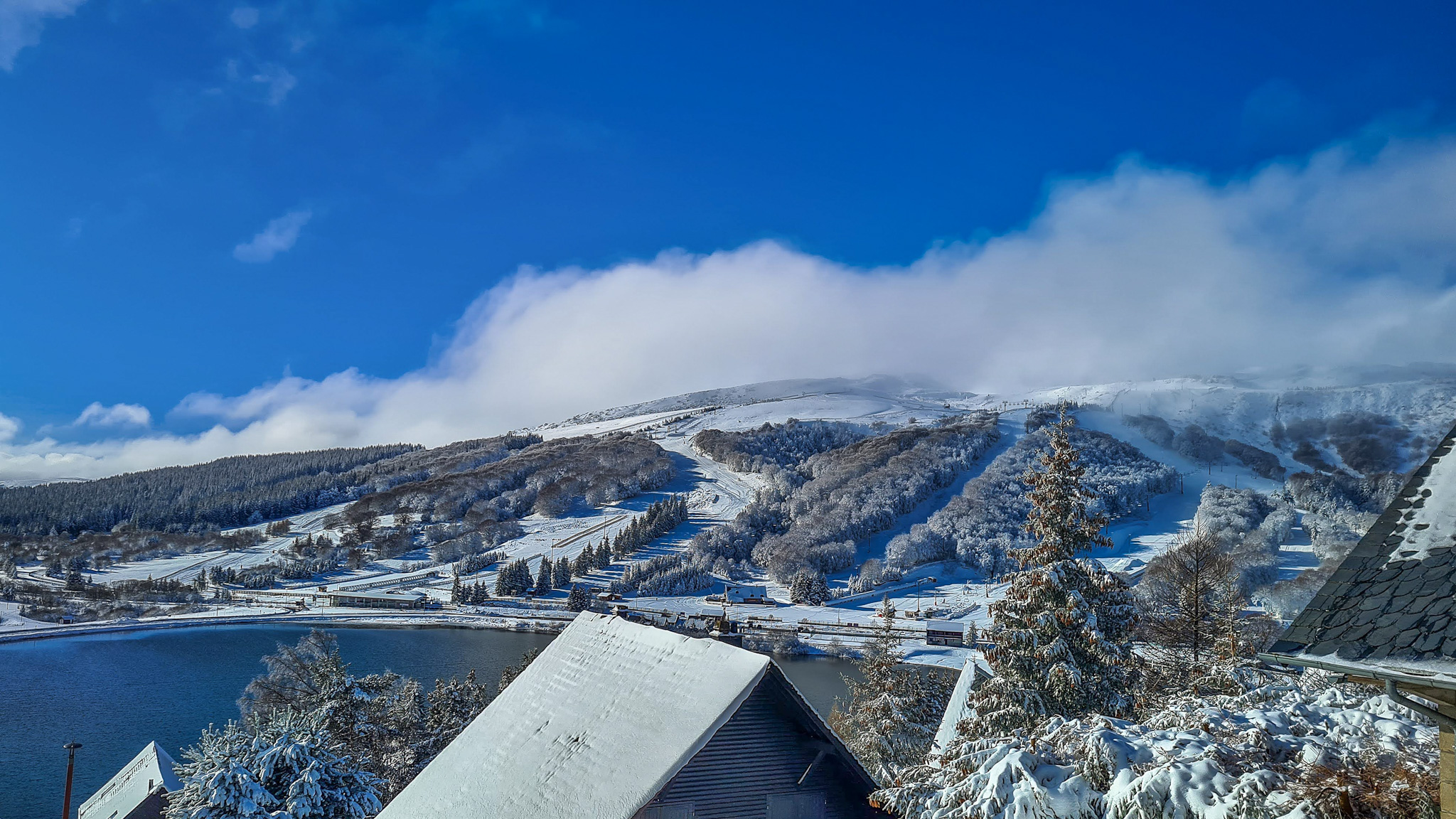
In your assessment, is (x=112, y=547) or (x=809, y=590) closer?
(x=809, y=590)

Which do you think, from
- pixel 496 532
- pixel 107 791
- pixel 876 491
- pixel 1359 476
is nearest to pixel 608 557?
pixel 496 532

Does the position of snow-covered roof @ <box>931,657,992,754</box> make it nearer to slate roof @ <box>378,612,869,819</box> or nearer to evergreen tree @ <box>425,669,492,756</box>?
slate roof @ <box>378,612,869,819</box>

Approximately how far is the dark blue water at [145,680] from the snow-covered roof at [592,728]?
33944 mm

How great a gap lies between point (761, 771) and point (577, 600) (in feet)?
370

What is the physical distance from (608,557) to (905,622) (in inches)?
2483

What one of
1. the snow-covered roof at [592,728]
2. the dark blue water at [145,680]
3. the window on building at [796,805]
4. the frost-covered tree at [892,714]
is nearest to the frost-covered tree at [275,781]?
the snow-covered roof at [592,728]

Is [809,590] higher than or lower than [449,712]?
lower

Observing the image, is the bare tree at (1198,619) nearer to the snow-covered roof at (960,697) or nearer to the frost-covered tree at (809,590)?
the snow-covered roof at (960,697)

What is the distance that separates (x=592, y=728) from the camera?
12609 mm

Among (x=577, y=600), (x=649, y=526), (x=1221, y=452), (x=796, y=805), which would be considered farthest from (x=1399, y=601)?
(x=1221, y=452)

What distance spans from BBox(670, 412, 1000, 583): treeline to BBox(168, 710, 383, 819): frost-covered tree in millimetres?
114341

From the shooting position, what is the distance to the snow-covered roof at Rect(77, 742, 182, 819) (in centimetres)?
2633

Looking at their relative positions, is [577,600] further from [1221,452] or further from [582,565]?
[1221,452]

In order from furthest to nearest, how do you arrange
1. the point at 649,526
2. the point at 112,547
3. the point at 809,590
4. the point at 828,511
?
the point at 112,547 < the point at 828,511 < the point at 649,526 < the point at 809,590
